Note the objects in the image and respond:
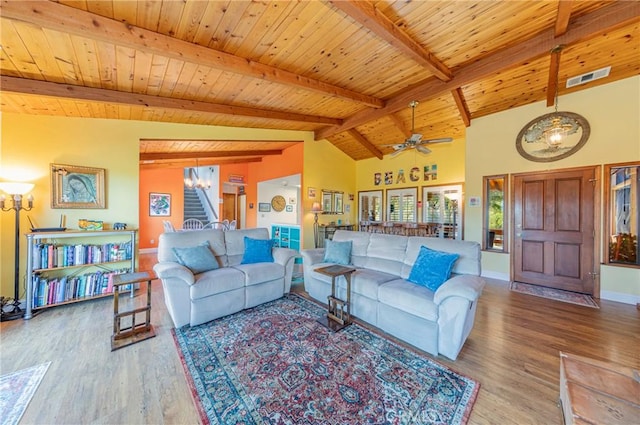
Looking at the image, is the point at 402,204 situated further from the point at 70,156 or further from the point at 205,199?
the point at 205,199

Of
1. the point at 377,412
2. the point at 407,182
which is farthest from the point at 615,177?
the point at 377,412

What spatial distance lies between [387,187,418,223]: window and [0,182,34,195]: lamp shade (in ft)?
23.3

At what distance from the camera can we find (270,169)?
7.43m

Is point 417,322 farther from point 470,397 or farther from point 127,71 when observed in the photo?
point 127,71

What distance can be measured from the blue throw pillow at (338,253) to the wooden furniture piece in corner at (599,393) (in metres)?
2.36

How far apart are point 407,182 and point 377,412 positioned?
6.10 metres

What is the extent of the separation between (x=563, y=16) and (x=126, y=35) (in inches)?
170

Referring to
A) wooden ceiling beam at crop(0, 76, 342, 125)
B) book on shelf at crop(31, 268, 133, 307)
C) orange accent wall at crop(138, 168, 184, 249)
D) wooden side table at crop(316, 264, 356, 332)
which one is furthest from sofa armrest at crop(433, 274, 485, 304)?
orange accent wall at crop(138, 168, 184, 249)

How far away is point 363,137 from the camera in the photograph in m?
6.41

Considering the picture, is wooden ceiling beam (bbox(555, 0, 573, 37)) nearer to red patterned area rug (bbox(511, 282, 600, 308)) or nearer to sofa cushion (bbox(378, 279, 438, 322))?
sofa cushion (bbox(378, 279, 438, 322))

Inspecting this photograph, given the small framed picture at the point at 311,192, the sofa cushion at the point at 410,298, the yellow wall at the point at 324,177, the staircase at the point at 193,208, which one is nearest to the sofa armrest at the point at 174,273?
the sofa cushion at the point at 410,298

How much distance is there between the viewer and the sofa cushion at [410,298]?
7.30 ft

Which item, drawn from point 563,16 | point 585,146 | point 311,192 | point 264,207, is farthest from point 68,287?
point 585,146

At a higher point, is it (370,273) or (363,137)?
(363,137)
